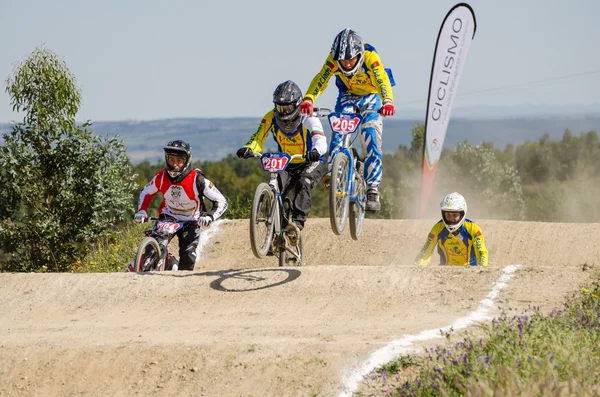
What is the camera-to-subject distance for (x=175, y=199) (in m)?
11.9

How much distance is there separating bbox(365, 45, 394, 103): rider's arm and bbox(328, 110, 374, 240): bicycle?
0.36 meters

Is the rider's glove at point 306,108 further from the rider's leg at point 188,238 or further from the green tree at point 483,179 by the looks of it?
the green tree at point 483,179

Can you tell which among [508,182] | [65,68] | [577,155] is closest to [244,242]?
[65,68]

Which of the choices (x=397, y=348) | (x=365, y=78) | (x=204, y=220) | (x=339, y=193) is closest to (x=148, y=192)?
(x=204, y=220)

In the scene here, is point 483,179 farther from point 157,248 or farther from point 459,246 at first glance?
point 157,248

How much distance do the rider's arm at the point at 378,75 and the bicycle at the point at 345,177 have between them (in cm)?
36

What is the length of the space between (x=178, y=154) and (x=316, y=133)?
1979 millimetres

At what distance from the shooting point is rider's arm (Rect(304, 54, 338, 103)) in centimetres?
1140

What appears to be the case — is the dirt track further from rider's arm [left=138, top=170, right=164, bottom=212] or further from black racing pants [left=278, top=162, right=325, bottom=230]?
rider's arm [left=138, top=170, right=164, bottom=212]

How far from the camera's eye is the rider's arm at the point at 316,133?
11.1 metres

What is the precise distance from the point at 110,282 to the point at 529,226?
32.6 feet

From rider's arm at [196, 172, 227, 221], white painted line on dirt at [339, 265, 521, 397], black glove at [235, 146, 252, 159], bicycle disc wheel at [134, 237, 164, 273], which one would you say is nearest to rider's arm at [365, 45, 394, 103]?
black glove at [235, 146, 252, 159]

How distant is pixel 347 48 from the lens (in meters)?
11.3

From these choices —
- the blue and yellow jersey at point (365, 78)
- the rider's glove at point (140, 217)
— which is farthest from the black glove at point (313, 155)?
the rider's glove at point (140, 217)
